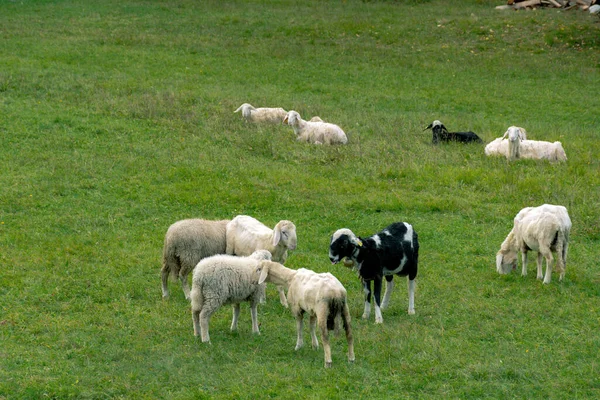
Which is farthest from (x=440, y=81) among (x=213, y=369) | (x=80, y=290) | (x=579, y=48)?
(x=213, y=369)

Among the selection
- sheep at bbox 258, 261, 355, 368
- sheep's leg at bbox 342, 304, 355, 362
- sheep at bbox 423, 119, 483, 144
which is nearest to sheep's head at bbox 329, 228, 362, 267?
sheep at bbox 258, 261, 355, 368

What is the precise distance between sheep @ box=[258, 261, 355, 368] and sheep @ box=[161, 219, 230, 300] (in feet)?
7.10

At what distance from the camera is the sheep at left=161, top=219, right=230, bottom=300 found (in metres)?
13.7

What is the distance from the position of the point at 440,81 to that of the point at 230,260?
2196cm

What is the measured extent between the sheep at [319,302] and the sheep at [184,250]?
7.10 feet

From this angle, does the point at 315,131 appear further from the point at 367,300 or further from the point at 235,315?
the point at 235,315

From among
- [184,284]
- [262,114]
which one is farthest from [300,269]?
[262,114]

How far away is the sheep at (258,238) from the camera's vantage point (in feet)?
45.0

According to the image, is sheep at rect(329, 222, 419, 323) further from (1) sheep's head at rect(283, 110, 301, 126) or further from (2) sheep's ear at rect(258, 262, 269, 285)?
(1) sheep's head at rect(283, 110, 301, 126)

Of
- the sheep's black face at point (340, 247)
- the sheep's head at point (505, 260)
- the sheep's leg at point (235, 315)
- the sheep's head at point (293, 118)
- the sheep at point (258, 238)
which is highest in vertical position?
the sheep's black face at point (340, 247)

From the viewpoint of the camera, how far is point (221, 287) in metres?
12.0

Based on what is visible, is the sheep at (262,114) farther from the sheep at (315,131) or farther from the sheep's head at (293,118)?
the sheep's head at (293,118)

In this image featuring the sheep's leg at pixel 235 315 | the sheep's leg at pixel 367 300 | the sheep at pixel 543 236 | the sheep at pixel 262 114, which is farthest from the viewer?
the sheep at pixel 262 114

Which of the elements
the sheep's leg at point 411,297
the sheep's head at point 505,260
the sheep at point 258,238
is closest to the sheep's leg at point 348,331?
the sheep's leg at point 411,297
